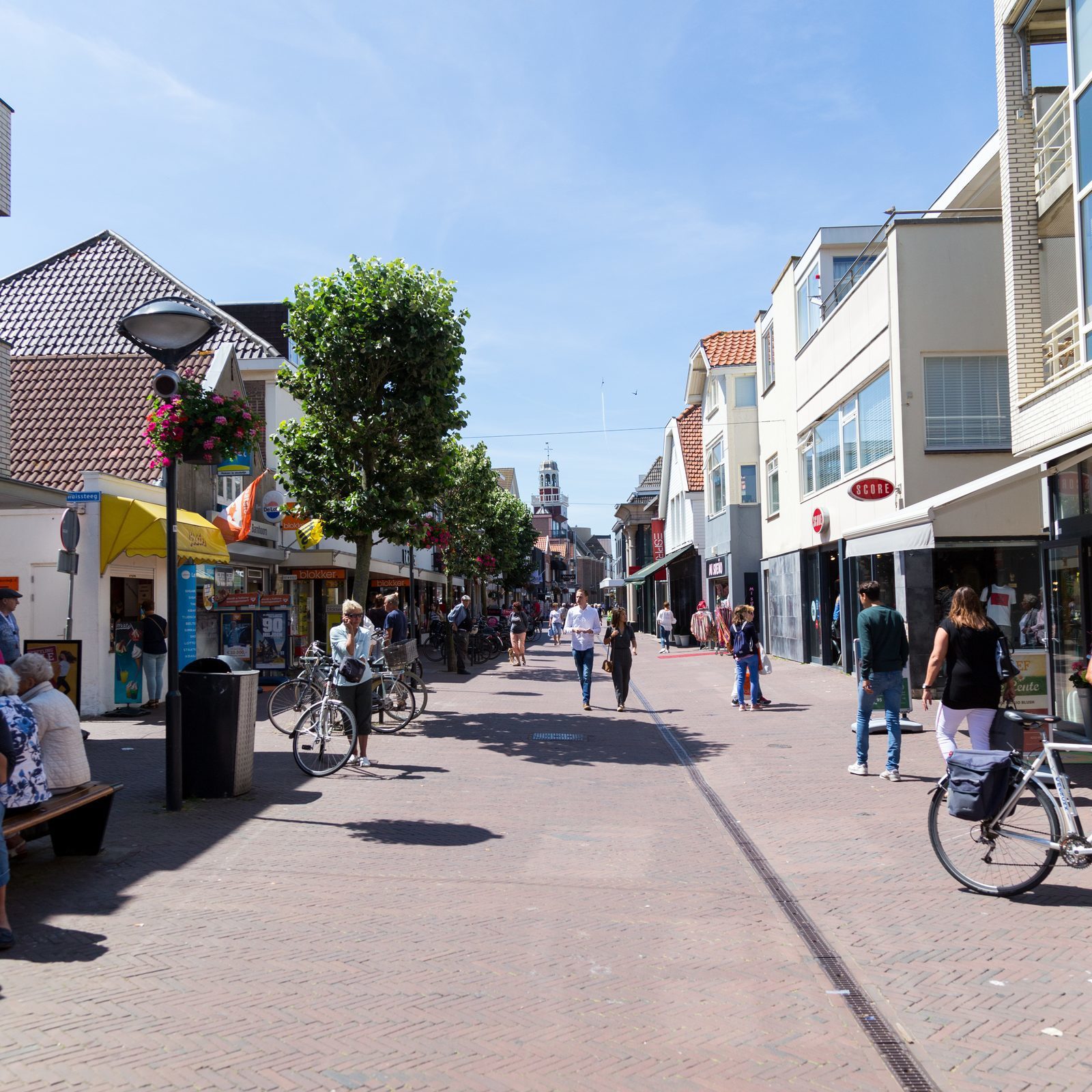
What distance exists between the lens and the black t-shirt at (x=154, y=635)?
15.5m

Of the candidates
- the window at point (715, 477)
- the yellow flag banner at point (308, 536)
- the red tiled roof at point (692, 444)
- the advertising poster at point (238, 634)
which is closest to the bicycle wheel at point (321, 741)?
the advertising poster at point (238, 634)

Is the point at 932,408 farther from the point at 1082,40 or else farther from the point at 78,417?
the point at 78,417

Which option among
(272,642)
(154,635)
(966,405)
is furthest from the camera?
(272,642)

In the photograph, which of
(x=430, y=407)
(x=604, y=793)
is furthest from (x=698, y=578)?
(x=604, y=793)

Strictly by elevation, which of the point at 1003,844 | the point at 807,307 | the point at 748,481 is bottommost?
the point at 1003,844

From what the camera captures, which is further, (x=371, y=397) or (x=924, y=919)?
(x=371, y=397)

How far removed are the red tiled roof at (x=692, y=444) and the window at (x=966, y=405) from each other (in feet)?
81.4

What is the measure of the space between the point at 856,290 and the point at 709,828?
1464cm

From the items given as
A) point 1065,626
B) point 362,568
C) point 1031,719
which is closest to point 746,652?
point 1065,626

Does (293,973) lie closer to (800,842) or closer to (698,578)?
(800,842)

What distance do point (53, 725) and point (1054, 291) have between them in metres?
13.1

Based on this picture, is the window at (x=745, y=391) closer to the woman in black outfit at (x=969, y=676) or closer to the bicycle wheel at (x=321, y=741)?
the bicycle wheel at (x=321, y=741)

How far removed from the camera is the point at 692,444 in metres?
44.2

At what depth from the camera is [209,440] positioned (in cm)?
984
